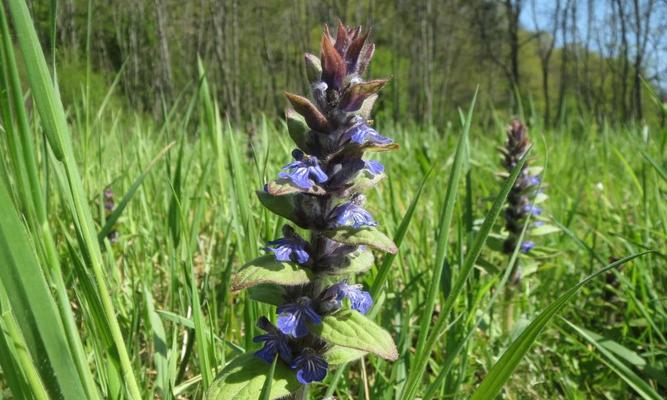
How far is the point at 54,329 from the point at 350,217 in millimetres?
429

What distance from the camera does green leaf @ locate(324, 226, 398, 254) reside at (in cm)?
83

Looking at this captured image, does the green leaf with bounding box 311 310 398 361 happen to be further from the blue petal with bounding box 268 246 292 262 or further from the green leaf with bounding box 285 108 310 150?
the green leaf with bounding box 285 108 310 150

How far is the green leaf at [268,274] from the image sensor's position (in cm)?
79

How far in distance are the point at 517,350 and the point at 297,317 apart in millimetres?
327

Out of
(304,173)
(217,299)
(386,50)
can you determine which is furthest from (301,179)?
(386,50)

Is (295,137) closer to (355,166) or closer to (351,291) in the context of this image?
(355,166)

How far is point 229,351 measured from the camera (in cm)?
143

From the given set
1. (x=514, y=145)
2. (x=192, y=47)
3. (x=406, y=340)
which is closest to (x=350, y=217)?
(x=406, y=340)

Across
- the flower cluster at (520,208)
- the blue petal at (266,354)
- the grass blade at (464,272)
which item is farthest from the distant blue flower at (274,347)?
the flower cluster at (520,208)

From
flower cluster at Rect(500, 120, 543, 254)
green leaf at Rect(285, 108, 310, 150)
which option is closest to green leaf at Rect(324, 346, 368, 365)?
green leaf at Rect(285, 108, 310, 150)

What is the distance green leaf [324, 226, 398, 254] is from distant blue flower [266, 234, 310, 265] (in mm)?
51

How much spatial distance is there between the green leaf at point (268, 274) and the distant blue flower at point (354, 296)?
2.7 inches

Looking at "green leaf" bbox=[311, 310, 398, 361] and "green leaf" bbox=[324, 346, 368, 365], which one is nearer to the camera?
"green leaf" bbox=[311, 310, 398, 361]

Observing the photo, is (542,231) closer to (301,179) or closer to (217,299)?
(217,299)
